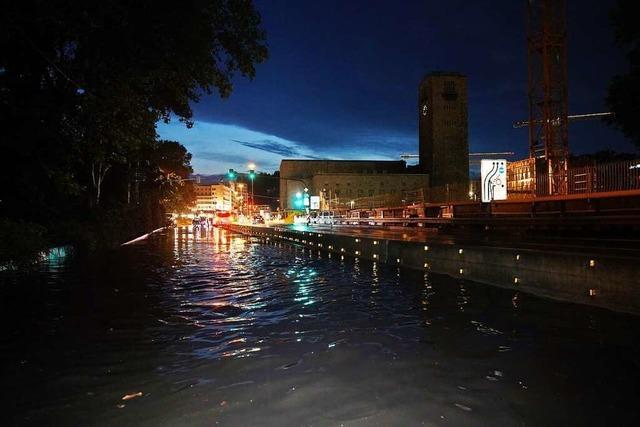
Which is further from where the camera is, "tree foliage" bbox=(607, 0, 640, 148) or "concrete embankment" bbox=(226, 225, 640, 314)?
"tree foliage" bbox=(607, 0, 640, 148)

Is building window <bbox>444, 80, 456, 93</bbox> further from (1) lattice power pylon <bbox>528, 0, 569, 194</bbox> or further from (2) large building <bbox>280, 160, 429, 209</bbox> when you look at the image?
(1) lattice power pylon <bbox>528, 0, 569, 194</bbox>

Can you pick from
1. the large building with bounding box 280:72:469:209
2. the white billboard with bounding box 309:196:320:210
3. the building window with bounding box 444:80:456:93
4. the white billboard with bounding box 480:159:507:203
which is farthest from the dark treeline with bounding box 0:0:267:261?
the building window with bounding box 444:80:456:93

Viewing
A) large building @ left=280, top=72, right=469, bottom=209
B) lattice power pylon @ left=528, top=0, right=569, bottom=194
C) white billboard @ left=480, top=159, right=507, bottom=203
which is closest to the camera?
white billboard @ left=480, top=159, right=507, bottom=203

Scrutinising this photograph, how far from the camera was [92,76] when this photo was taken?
15.6m

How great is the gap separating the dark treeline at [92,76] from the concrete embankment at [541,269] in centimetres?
869

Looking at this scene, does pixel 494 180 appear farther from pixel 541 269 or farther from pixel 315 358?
pixel 315 358

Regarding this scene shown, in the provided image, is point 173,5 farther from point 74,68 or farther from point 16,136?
point 16,136

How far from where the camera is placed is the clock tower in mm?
116312

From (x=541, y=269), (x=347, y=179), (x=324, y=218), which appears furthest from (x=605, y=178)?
(x=347, y=179)

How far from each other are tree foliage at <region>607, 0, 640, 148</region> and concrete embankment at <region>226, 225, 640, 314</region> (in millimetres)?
18013

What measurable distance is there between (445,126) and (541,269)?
A: 367 ft

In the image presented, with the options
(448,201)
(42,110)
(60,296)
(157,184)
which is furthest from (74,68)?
(157,184)

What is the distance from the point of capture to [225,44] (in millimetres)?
16812

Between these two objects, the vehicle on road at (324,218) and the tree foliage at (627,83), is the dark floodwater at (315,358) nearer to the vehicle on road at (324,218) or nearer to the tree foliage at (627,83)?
the tree foliage at (627,83)
